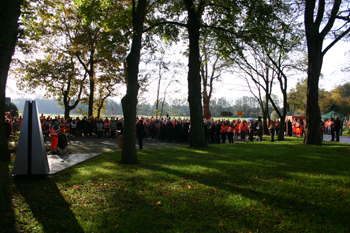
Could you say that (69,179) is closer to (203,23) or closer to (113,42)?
(113,42)

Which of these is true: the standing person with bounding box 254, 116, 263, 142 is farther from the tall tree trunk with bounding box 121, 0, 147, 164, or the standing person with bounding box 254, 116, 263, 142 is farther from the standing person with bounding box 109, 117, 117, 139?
the tall tree trunk with bounding box 121, 0, 147, 164

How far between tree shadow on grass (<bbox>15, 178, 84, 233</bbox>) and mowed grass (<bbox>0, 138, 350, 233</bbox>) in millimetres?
18

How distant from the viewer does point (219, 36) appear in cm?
1543

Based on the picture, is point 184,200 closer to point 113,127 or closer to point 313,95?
point 313,95

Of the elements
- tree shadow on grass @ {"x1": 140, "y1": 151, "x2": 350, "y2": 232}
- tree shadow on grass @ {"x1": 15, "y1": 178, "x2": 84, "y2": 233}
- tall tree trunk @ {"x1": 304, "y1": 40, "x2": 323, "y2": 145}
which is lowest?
tree shadow on grass @ {"x1": 15, "y1": 178, "x2": 84, "y2": 233}

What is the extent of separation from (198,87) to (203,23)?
465cm

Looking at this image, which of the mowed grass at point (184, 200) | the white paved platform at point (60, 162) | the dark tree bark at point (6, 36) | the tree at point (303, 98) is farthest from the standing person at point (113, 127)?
→ the tree at point (303, 98)

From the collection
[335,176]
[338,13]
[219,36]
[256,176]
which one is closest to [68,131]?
[219,36]

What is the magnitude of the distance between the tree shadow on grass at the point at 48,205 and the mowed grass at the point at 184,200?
0.02m

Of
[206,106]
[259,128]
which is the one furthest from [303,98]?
[259,128]

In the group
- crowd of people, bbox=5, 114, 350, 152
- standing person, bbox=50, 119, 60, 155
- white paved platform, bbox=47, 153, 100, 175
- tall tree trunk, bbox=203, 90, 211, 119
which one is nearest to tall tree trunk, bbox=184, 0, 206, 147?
crowd of people, bbox=5, 114, 350, 152

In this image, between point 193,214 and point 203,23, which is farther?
point 203,23

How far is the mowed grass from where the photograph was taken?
4629 mm

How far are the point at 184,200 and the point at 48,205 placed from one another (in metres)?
3.12
